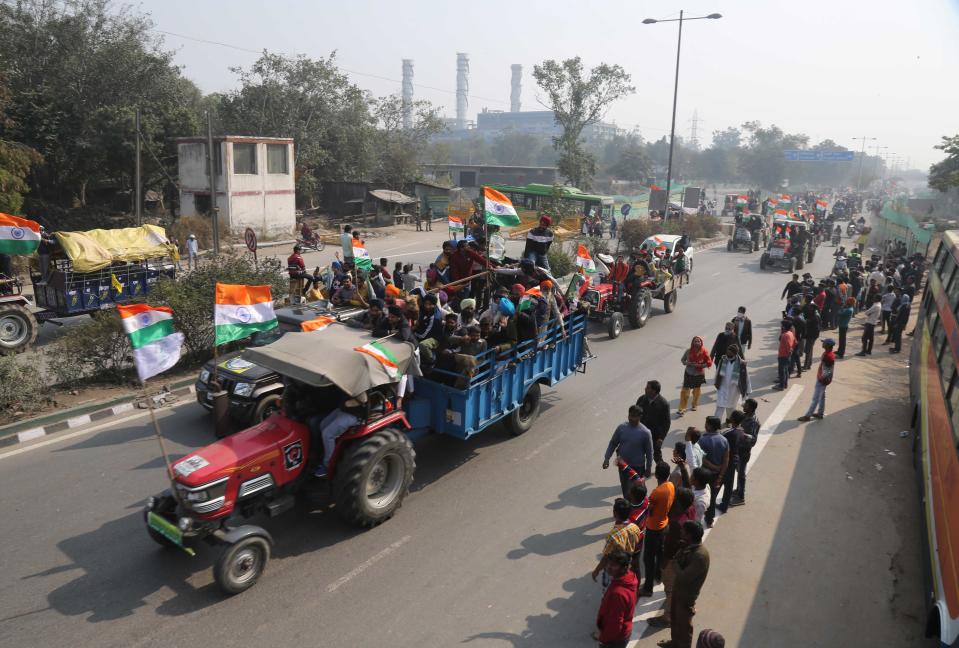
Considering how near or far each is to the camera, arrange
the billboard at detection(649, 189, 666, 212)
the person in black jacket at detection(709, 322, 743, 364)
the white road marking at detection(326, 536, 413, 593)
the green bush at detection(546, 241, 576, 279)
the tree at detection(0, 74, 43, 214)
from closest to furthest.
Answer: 1. the white road marking at detection(326, 536, 413, 593)
2. the person in black jacket at detection(709, 322, 743, 364)
3. the green bush at detection(546, 241, 576, 279)
4. the tree at detection(0, 74, 43, 214)
5. the billboard at detection(649, 189, 666, 212)

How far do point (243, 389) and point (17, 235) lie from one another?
7176mm

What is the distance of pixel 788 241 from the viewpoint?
28.7 m

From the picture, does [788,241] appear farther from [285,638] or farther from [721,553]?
[285,638]

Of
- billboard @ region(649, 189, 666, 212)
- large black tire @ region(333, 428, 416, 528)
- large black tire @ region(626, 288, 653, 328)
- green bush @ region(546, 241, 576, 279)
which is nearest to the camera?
large black tire @ region(333, 428, 416, 528)

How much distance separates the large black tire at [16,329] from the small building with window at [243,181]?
1792 cm

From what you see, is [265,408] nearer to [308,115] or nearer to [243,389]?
A: [243,389]

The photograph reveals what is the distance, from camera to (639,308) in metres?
16.8

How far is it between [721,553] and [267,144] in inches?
1212

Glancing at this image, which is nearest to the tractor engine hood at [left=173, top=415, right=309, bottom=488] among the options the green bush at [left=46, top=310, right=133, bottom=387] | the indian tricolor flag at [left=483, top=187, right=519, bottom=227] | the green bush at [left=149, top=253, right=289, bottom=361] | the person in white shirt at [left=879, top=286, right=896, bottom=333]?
the indian tricolor flag at [left=483, top=187, right=519, bottom=227]

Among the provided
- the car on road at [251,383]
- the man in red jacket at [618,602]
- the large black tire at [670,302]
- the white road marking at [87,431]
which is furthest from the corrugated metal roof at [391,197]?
the man in red jacket at [618,602]

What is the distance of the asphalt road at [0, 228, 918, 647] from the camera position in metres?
5.66

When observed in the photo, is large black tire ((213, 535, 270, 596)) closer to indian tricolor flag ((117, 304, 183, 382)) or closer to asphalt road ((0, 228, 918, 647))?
asphalt road ((0, 228, 918, 647))

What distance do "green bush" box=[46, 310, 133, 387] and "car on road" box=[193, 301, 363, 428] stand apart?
2.04 metres

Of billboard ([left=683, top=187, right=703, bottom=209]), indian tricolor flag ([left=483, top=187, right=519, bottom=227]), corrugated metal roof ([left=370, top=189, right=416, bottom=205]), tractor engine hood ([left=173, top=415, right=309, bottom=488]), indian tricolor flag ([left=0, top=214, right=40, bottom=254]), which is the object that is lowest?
tractor engine hood ([left=173, top=415, right=309, bottom=488])
